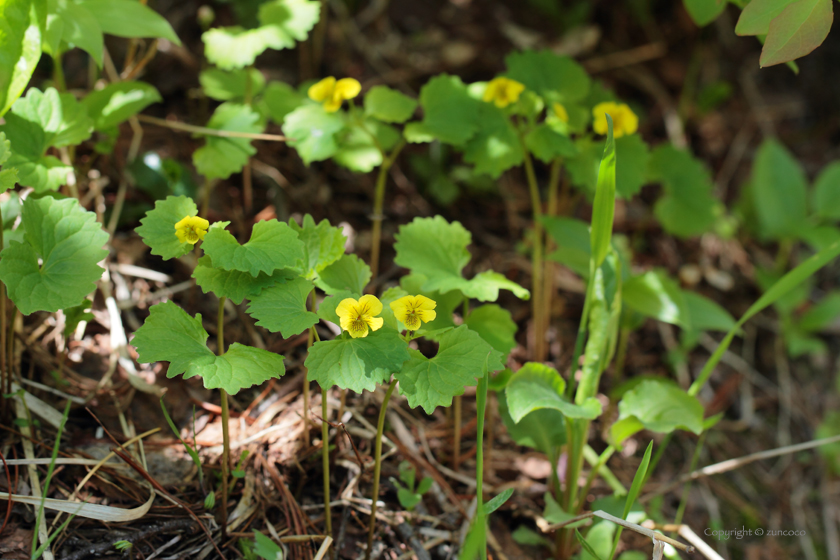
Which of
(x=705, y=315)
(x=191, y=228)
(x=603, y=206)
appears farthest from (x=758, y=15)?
(x=191, y=228)

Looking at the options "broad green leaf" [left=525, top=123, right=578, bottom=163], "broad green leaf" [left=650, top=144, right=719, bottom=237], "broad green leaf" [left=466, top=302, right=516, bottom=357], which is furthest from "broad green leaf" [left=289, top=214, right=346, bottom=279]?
"broad green leaf" [left=650, top=144, right=719, bottom=237]

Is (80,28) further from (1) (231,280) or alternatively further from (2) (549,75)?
(2) (549,75)

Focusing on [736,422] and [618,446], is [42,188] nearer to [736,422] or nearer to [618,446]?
[618,446]

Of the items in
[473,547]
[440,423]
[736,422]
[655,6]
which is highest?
[655,6]

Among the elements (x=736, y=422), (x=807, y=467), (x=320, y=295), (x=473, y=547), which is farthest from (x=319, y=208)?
(x=807, y=467)

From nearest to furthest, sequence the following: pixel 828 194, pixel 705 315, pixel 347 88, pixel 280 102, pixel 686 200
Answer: pixel 347 88, pixel 280 102, pixel 705 315, pixel 686 200, pixel 828 194

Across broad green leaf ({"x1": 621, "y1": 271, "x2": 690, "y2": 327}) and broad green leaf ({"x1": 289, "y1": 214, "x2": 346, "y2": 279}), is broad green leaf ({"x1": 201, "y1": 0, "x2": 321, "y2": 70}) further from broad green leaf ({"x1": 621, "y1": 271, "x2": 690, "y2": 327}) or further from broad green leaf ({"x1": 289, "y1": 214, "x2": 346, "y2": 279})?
broad green leaf ({"x1": 621, "y1": 271, "x2": 690, "y2": 327})
